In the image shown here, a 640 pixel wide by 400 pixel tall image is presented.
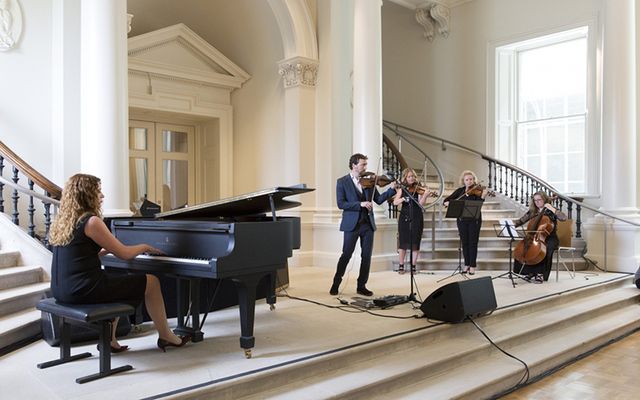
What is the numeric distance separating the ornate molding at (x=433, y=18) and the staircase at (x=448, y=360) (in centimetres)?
672

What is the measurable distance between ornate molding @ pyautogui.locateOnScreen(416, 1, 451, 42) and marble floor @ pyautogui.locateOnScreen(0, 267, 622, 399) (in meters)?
6.63

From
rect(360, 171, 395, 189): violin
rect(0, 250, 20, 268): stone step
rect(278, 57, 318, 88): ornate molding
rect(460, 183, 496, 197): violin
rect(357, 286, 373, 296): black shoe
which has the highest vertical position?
rect(278, 57, 318, 88): ornate molding

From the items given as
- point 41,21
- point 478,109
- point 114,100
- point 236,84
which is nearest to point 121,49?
point 114,100

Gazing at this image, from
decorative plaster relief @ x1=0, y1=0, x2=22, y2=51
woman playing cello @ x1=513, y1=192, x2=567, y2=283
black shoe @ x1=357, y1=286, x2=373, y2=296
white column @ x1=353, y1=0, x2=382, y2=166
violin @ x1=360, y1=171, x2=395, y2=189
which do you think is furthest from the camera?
white column @ x1=353, y1=0, x2=382, y2=166

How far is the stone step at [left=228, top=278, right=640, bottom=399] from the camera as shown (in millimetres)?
3287

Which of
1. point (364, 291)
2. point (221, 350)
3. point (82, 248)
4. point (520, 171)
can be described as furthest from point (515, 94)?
point (82, 248)

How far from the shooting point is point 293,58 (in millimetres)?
8008

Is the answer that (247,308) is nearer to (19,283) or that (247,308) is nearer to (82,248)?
(82,248)

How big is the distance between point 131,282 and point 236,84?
6.23 m

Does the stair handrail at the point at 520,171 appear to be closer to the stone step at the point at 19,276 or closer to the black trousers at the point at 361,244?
the black trousers at the point at 361,244

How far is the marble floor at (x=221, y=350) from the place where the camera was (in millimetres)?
2906

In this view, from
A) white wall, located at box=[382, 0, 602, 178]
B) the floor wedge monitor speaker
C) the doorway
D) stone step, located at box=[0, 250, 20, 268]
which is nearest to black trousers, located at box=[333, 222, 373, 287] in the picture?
the floor wedge monitor speaker

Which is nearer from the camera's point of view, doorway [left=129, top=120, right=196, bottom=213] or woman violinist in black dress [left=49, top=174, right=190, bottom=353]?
woman violinist in black dress [left=49, top=174, right=190, bottom=353]

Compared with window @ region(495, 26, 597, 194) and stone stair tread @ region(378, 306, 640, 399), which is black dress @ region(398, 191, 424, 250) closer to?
stone stair tread @ region(378, 306, 640, 399)
